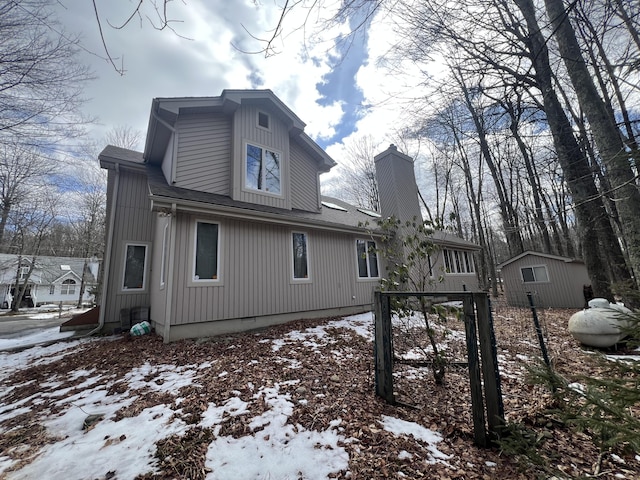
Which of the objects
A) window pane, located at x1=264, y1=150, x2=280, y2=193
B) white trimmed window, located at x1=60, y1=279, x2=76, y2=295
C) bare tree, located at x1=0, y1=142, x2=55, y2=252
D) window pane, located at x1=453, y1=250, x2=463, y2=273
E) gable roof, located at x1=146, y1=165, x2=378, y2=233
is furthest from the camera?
white trimmed window, located at x1=60, y1=279, x2=76, y2=295

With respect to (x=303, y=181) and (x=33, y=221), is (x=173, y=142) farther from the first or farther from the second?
(x=33, y=221)

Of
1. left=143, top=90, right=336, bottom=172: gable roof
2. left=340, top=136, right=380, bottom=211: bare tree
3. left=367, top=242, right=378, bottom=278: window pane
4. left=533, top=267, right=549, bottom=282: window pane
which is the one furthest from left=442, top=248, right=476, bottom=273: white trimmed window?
left=143, top=90, right=336, bottom=172: gable roof

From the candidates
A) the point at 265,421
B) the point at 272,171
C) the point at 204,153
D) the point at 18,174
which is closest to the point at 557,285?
the point at 272,171

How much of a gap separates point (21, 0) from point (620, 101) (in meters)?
13.7

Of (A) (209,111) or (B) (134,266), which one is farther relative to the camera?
(B) (134,266)

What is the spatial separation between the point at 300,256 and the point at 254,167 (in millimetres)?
3214

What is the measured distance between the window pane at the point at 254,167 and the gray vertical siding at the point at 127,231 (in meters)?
3.61

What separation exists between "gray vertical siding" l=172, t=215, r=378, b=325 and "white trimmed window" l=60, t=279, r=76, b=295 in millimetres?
34695

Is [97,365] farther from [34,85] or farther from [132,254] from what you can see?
[34,85]

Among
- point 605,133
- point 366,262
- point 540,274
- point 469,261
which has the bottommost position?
point 540,274

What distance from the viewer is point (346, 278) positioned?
8.83m

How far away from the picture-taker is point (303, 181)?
32.0ft

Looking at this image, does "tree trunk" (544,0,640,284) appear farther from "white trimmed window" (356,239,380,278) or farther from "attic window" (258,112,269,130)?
"attic window" (258,112,269,130)

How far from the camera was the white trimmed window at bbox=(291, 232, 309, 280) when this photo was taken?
25.7 ft
